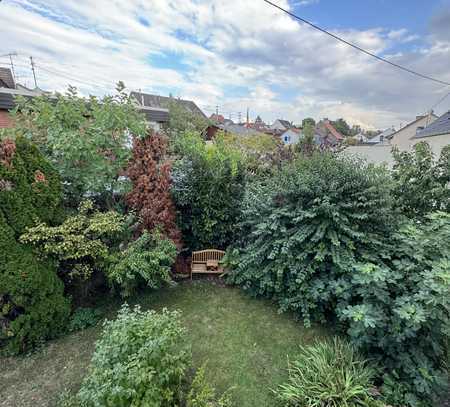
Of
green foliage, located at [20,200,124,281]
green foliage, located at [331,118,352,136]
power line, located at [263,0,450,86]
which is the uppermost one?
green foliage, located at [331,118,352,136]

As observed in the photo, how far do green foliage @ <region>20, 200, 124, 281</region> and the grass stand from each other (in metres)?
0.80

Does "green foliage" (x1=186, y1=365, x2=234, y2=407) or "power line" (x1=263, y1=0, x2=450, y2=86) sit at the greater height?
"power line" (x1=263, y1=0, x2=450, y2=86)

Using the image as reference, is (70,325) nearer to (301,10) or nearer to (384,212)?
(384,212)

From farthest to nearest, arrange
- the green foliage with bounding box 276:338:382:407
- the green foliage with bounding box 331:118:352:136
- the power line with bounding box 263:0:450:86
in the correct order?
the green foliage with bounding box 331:118:352:136, the power line with bounding box 263:0:450:86, the green foliage with bounding box 276:338:382:407

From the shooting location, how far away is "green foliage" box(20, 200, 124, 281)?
2600 millimetres

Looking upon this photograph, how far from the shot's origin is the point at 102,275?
11.3 ft

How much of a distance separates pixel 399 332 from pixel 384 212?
150cm

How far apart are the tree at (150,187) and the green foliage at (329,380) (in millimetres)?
2348

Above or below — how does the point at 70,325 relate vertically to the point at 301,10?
below

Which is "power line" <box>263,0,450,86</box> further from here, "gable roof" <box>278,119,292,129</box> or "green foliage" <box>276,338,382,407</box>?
"gable roof" <box>278,119,292,129</box>

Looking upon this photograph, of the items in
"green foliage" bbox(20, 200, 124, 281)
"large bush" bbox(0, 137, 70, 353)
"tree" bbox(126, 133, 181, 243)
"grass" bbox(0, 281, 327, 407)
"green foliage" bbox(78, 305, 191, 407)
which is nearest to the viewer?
"green foliage" bbox(78, 305, 191, 407)

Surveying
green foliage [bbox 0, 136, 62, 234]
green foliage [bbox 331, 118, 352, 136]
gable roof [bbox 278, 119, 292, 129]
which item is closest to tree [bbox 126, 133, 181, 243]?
green foliage [bbox 0, 136, 62, 234]

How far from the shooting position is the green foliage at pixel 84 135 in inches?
130

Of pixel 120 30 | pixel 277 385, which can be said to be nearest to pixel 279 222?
pixel 277 385
